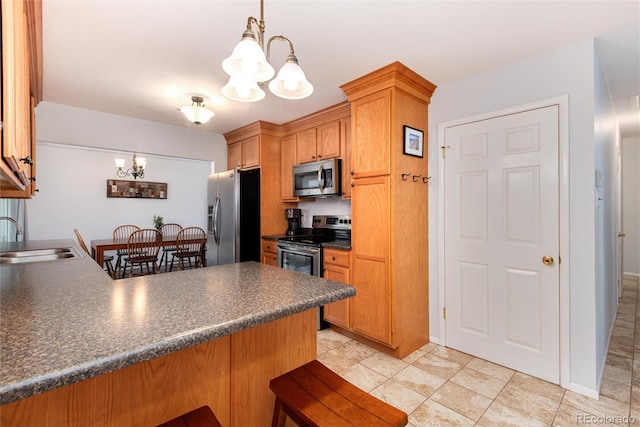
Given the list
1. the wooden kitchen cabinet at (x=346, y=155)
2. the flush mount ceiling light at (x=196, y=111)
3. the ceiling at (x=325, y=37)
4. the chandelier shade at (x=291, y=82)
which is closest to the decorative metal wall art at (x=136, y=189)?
the ceiling at (x=325, y=37)

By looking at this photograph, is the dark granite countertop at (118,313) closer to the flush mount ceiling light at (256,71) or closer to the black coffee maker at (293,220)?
the flush mount ceiling light at (256,71)

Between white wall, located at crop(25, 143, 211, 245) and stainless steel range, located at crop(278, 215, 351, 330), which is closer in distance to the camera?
stainless steel range, located at crop(278, 215, 351, 330)

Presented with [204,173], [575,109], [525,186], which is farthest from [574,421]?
[204,173]

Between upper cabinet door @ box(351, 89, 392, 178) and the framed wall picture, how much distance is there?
193 mm

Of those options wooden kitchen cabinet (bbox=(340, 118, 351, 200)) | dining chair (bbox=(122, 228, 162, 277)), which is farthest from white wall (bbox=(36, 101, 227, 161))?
wooden kitchen cabinet (bbox=(340, 118, 351, 200))

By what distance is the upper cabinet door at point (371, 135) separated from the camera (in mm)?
2492

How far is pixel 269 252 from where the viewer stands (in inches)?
145

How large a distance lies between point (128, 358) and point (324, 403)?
26.0 inches

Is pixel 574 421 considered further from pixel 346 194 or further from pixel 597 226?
pixel 346 194

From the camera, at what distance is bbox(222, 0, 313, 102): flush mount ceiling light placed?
1.10 meters

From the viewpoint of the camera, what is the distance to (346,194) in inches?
125

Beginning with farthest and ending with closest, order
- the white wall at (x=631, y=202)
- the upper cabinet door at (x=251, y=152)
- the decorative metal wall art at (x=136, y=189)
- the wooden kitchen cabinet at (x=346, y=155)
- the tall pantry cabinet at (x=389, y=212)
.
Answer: the decorative metal wall art at (x=136, y=189), the white wall at (x=631, y=202), the upper cabinet door at (x=251, y=152), the wooden kitchen cabinet at (x=346, y=155), the tall pantry cabinet at (x=389, y=212)

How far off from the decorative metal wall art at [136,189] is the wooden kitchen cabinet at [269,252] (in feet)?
10.2

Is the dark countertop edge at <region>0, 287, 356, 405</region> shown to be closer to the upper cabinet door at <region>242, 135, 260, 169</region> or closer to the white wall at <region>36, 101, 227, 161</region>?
the upper cabinet door at <region>242, 135, 260, 169</region>
